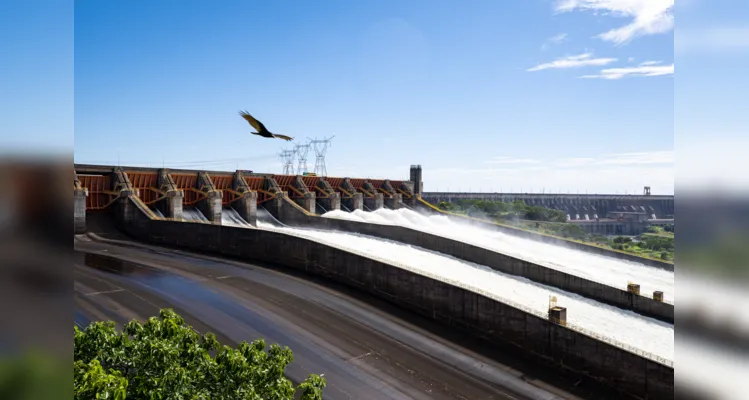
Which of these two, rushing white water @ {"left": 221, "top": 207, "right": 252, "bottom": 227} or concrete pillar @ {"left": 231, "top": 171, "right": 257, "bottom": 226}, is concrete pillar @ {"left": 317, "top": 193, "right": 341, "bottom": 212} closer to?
concrete pillar @ {"left": 231, "top": 171, "right": 257, "bottom": 226}

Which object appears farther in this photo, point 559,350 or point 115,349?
point 559,350

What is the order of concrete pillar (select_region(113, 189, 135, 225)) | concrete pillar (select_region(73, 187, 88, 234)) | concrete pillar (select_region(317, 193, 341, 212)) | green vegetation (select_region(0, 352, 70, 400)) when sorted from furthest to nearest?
1. concrete pillar (select_region(317, 193, 341, 212))
2. concrete pillar (select_region(113, 189, 135, 225))
3. concrete pillar (select_region(73, 187, 88, 234))
4. green vegetation (select_region(0, 352, 70, 400))

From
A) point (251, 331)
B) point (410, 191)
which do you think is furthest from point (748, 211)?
point (410, 191)

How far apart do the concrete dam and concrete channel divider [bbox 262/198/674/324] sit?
0.06m

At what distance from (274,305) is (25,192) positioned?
14.8 metres

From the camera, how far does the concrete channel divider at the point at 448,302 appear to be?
12359mm

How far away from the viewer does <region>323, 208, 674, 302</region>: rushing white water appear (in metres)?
24.9

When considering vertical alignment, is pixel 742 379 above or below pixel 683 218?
below

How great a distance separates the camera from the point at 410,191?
52000 millimetres

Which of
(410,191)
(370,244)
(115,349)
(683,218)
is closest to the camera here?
(683,218)

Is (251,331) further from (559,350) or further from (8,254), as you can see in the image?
(8,254)

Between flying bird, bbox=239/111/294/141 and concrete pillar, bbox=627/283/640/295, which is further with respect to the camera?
concrete pillar, bbox=627/283/640/295

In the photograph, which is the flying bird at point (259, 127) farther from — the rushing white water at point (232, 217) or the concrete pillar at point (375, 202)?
the concrete pillar at point (375, 202)

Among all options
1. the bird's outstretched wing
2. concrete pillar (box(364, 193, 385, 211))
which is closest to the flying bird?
the bird's outstretched wing
